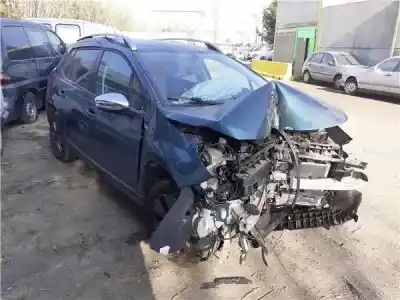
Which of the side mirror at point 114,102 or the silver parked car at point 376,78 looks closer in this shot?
the side mirror at point 114,102

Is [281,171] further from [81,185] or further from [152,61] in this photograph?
[81,185]

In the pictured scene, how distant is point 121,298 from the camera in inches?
111

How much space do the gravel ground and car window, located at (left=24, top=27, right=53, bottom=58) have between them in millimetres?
3618

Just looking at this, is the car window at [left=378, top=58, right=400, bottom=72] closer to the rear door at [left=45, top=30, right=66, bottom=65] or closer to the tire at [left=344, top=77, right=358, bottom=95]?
the tire at [left=344, top=77, right=358, bottom=95]

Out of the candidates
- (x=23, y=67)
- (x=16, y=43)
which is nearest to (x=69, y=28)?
(x=16, y=43)

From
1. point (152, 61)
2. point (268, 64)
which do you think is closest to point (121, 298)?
point (152, 61)

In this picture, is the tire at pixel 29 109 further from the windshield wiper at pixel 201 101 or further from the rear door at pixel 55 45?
the windshield wiper at pixel 201 101

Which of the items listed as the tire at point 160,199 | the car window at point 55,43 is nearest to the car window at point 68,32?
the car window at point 55,43

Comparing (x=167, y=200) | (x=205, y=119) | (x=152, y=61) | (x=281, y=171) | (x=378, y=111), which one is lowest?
(x=378, y=111)

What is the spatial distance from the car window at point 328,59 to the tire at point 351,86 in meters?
1.60

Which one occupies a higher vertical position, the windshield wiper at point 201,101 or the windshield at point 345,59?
the windshield wiper at point 201,101

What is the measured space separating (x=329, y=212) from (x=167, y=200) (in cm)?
148

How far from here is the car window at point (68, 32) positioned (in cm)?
1244

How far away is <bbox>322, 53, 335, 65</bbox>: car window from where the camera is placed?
53.2ft
